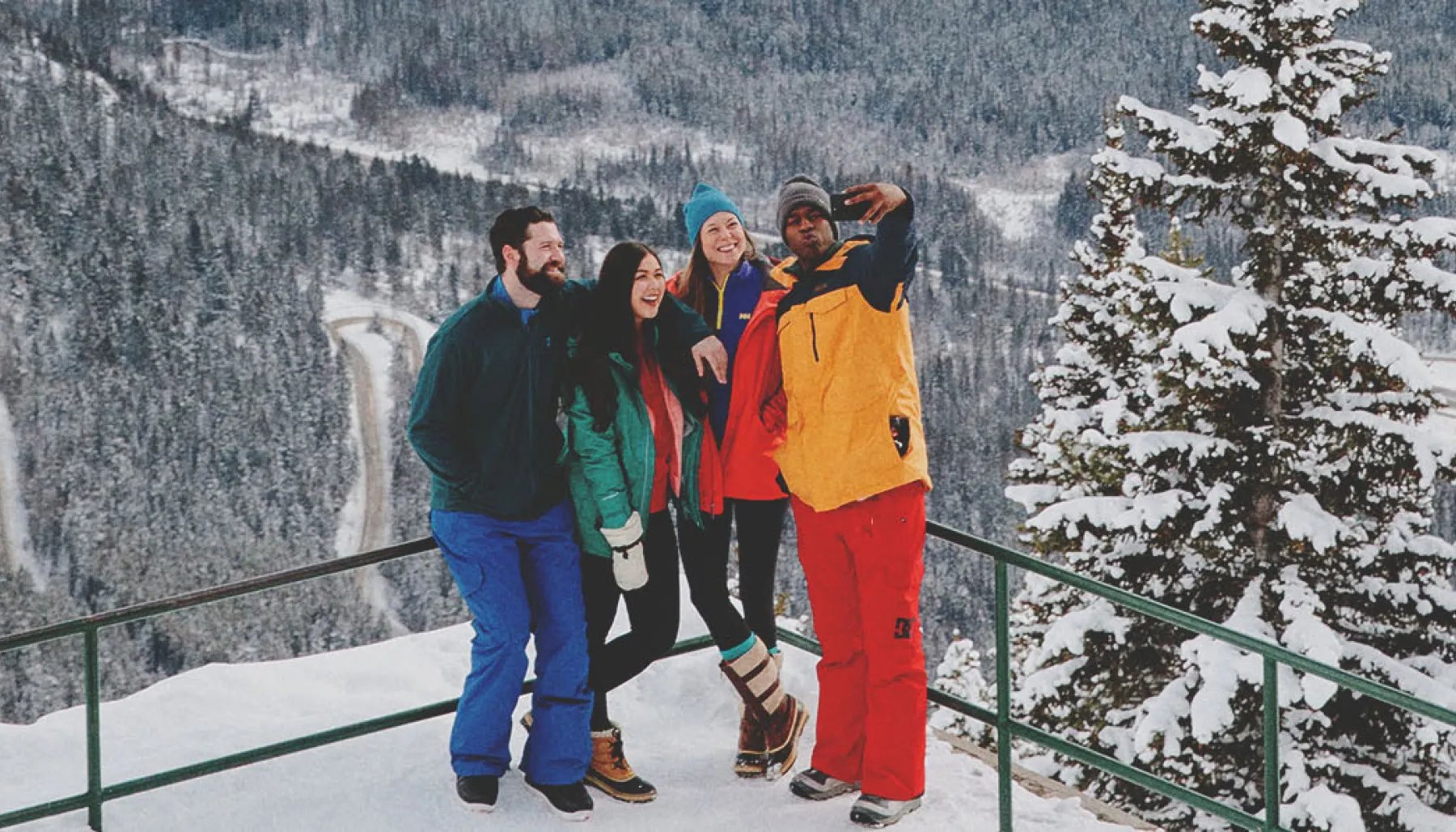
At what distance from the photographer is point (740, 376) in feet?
14.3

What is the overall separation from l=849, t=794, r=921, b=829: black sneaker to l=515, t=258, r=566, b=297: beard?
5.92ft

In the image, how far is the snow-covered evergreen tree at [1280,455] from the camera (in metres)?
11.2

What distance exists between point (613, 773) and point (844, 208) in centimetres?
190

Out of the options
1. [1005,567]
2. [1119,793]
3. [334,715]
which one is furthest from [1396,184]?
[334,715]

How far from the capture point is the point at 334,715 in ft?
17.1

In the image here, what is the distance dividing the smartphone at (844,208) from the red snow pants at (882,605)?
2.63ft

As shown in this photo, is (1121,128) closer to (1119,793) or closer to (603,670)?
(1119,793)

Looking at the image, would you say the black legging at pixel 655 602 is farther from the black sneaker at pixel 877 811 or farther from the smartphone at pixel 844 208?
the smartphone at pixel 844 208

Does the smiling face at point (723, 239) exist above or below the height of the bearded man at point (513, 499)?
above

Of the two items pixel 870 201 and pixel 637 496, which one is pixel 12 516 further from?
pixel 870 201

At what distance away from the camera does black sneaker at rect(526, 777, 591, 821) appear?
166 inches

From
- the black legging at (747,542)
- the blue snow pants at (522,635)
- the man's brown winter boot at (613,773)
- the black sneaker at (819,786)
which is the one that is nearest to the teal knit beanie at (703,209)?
the black legging at (747,542)

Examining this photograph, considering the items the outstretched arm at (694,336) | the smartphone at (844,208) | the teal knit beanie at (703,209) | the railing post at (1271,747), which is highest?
the smartphone at (844,208)

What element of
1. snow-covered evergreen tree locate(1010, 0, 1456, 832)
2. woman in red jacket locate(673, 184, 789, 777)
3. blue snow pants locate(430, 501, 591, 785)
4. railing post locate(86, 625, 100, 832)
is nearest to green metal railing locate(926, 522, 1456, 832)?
woman in red jacket locate(673, 184, 789, 777)
